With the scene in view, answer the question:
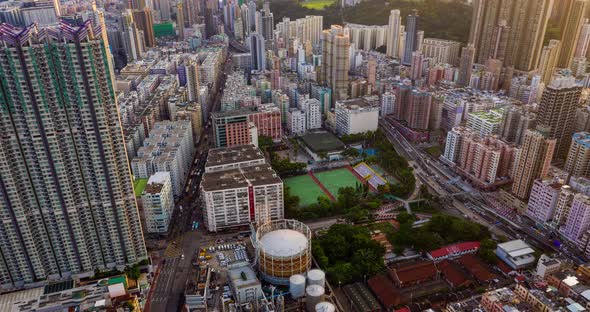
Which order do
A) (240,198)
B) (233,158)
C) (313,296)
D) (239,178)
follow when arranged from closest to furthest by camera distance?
(313,296) < (240,198) < (239,178) < (233,158)

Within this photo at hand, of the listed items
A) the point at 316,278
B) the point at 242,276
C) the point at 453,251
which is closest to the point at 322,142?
the point at 453,251

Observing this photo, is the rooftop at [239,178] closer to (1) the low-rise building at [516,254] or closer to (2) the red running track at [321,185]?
(2) the red running track at [321,185]

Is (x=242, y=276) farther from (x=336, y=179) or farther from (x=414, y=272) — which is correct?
(x=336, y=179)

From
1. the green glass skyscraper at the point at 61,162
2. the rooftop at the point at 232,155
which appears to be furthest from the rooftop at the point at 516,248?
the green glass skyscraper at the point at 61,162

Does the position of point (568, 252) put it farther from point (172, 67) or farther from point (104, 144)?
point (172, 67)

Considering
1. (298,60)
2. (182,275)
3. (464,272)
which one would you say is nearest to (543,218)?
(464,272)

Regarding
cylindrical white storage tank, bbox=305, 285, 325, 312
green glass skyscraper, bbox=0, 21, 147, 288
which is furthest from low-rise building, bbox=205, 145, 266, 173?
cylindrical white storage tank, bbox=305, 285, 325, 312
